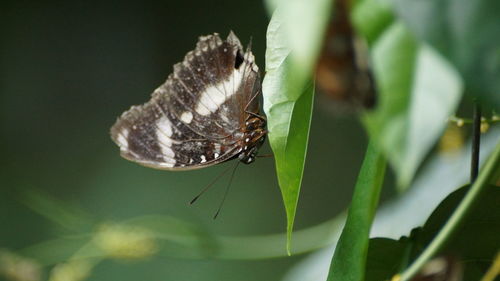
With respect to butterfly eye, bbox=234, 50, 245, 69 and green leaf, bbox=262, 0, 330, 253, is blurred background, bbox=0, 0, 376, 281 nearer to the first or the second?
butterfly eye, bbox=234, 50, 245, 69

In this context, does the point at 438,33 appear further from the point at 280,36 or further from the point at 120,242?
the point at 120,242

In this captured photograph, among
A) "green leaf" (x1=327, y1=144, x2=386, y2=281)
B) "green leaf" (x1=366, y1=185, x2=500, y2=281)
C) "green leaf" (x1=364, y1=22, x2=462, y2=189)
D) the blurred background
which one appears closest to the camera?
"green leaf" (x1=364, y1=22, x2=462, y2=189)

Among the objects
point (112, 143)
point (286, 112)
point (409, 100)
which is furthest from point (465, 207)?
point (112, 143)

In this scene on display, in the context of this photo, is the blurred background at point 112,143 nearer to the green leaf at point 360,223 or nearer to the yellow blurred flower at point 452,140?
the yellow blurred flower at point 452,140

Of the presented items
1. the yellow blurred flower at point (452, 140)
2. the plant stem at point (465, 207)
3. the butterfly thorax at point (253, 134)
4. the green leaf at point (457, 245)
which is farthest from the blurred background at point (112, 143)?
the plant stem at point (465, 207)

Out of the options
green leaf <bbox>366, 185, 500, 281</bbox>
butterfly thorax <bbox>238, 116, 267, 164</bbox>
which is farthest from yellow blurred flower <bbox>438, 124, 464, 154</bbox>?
green leaf <bbox>366, 185, 500, 281</bbox>

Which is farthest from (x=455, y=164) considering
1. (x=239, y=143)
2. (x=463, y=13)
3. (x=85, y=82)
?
(x=85, y=82)
